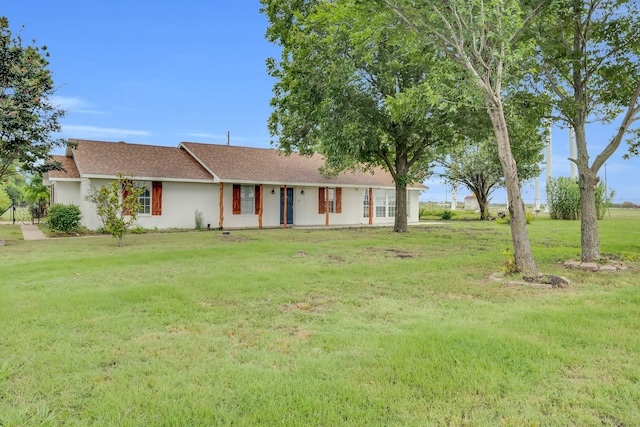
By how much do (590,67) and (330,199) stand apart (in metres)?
15.3

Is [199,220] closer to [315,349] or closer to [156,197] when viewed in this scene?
[156,197]

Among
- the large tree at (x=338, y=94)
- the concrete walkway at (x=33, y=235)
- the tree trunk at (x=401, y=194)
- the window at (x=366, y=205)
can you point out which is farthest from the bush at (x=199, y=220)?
the window at (x=366, y=205)

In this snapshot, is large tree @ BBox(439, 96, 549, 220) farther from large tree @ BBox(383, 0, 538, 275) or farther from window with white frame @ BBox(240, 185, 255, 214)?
window with white frame @ BBox(240, 185, 255, 214)

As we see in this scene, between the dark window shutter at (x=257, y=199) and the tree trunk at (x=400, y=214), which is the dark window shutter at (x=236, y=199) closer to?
the dark window shutter at (x=257, y=199)

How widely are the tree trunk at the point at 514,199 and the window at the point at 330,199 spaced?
15590 mm

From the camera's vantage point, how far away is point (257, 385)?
313 centimetres

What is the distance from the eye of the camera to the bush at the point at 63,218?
15727 mm

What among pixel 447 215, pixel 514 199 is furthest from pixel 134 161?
pixel 447 215

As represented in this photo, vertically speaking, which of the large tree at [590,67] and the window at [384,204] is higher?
the large tree at [590,67]

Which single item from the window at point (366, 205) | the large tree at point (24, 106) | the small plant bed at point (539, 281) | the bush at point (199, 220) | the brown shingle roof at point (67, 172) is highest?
the large tree at point (24, 106)

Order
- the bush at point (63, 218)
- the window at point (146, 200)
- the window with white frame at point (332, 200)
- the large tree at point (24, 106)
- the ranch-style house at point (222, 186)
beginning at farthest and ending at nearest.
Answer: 1. the window with white frame at point (332, 200)
2. the window at point (146, 200)
3. the ranch-style house at point (222, 186)
4. the bush at point (63, 218)
5. the large tree at point (24, 106)

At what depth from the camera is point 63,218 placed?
51.6 feet

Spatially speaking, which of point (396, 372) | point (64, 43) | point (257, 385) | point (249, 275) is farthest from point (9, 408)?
point (64, 43)

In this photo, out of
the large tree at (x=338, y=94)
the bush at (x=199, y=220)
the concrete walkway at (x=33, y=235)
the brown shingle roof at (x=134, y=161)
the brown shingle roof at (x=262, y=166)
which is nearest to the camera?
the large tree at (x=338, y=94)
